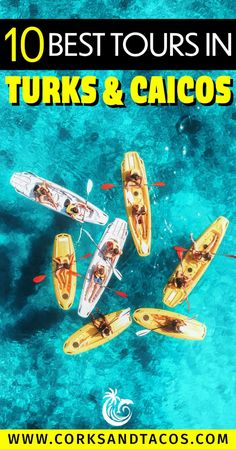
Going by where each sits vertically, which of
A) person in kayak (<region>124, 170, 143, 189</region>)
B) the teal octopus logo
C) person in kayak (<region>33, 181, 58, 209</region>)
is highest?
person in kayak (<region>124, 170, 143, 189</region>)

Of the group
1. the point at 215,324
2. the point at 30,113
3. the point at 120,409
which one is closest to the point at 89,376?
the point at 120,409

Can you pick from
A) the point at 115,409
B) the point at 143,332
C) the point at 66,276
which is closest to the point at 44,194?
the point at 66,276

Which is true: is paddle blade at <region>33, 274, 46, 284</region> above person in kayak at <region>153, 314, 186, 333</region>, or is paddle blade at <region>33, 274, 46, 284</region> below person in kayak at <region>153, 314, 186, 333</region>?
above

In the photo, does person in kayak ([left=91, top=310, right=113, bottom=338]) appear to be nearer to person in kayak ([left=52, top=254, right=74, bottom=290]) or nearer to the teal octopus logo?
person in kayak ([left=52, top=254, right=74, bottom=290])

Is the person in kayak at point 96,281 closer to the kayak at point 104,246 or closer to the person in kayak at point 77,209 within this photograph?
the kayak at point 104,246

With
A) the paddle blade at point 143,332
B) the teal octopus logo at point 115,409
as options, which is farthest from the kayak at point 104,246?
the teal octopus logo at point 115,409

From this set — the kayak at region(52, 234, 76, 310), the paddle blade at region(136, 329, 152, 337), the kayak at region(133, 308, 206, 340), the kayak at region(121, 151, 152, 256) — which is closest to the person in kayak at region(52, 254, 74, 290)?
the kayak at region(52, 234, 76, 310)

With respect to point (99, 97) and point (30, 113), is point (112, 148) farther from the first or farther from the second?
point (30, 113)
